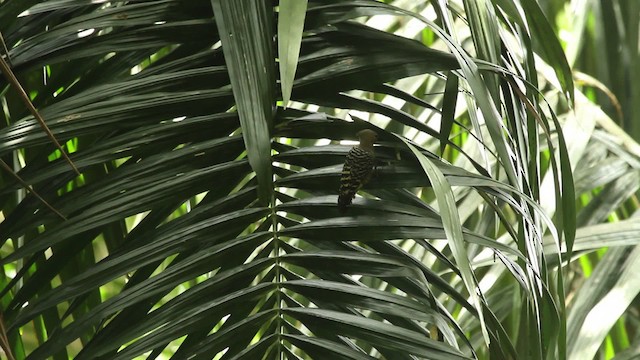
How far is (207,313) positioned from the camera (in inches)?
21.7

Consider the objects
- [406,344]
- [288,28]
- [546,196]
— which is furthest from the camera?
[546,196]

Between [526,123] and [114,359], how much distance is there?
14.2 inches

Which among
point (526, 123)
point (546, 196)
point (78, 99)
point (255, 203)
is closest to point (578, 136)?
point (546, 196)

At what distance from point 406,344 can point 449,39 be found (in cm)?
20

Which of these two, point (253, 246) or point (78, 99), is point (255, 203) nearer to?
point (253, 246)

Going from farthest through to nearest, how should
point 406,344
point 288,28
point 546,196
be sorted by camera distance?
point 546,196
point 406,344
point 288,28

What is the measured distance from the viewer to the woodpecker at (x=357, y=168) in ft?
1.71

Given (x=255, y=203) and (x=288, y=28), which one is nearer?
(x=288, y=28)

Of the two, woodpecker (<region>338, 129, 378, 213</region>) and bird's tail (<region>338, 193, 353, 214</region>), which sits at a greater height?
woodpecker (<region>338, 129, 378, 213</region>)

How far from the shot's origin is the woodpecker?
20.6 inches

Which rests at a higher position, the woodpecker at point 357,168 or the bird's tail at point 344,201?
the woodpecker at point 357,168

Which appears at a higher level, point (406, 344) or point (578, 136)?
point (578, 136)

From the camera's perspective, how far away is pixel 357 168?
522 mm

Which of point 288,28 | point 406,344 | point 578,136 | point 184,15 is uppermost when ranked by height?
point 578,136
